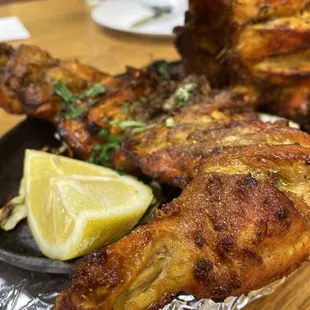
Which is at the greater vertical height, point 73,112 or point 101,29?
point 73,112

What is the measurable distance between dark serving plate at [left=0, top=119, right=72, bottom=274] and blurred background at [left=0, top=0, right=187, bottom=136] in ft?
2.49

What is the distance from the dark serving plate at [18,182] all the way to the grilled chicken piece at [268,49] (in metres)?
0.55

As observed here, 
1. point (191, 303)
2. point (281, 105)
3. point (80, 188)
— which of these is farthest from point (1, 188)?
point (281, 105)

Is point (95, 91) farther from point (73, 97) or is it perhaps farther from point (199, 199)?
point (199, 199)

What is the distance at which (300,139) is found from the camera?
95 cm

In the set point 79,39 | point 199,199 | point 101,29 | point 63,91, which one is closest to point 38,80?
point 63,91

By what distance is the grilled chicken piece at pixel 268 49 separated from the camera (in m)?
1.20

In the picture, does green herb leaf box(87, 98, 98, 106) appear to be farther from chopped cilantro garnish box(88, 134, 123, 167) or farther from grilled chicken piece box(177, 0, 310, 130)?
grilled chicken piece box(177, 0, 310, 130)

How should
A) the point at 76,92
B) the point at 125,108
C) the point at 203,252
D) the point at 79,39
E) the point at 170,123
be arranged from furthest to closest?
the point at 79,39, the point at 76,92, the point at 125,108, the point at 170,123, the point at 203,252

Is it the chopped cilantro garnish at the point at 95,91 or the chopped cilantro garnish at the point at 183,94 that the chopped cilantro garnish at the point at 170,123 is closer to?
the chopped cilantro garnish at the point at 183,94

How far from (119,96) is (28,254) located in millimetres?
453

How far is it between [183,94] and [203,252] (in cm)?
64

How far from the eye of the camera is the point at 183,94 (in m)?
1.30

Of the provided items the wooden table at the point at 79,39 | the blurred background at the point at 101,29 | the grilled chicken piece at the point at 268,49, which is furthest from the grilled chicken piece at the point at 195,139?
the blurred background at the point at 101,29
